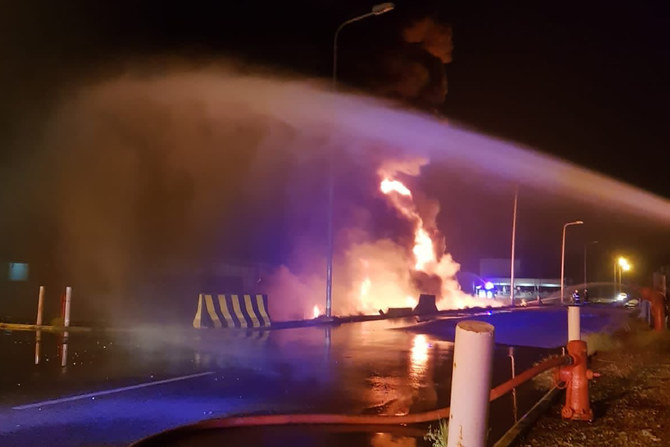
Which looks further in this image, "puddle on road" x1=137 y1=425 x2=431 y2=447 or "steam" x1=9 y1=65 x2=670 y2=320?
"steam" x1=9 y1=65 x2=670 y2=320

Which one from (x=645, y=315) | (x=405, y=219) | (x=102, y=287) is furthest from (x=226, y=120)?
(x=645, y=315)

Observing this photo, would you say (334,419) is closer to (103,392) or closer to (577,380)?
(577,380)

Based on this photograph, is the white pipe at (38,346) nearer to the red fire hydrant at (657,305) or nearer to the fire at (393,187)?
the red fire hydrant at (657,305)

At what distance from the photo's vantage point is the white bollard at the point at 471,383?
A: 3.36 metres

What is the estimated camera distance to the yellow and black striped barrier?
1524 centimetres

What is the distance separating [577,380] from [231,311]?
11.2 meters

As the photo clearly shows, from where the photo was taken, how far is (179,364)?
9.47 metres

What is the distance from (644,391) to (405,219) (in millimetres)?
24369

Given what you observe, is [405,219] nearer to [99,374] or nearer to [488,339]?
[99,374]

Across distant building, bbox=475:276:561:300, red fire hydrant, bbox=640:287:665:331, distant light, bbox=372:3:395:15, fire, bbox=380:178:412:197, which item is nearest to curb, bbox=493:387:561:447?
red fire hydrant, bbox=640:287:665:331

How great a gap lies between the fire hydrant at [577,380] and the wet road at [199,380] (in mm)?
681

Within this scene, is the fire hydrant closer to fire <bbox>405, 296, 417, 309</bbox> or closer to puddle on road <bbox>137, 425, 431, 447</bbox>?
puddle on road <bbox>137, 425, 431, 447</bbox>

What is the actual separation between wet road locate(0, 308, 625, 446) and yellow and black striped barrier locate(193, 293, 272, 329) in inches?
44.2

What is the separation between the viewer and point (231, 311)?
51.9ft
